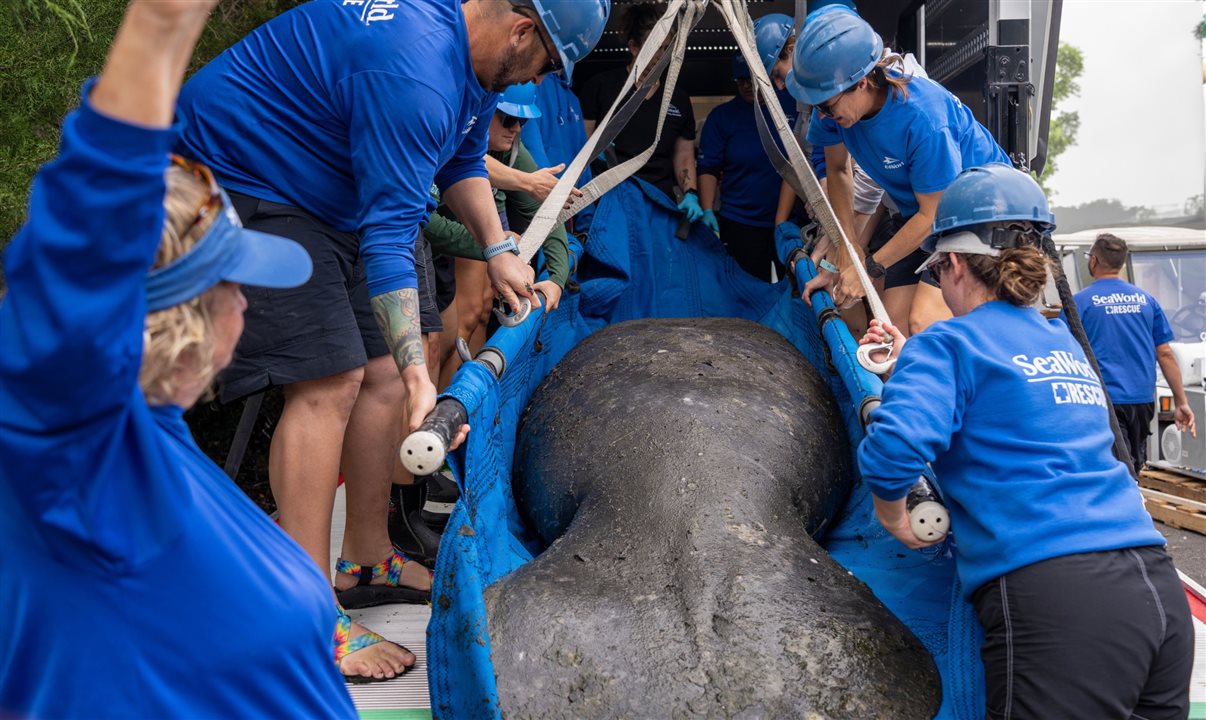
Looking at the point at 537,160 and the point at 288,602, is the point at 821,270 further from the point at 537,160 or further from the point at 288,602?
the point at 288,602

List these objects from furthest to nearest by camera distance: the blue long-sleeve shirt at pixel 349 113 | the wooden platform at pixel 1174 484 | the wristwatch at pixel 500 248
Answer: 1. the wooden platform at pixel 1174 484
2. the wristwatch at pixel 500 248
3. the blue long-sleeve shirt at pixel 349 113

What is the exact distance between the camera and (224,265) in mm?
962

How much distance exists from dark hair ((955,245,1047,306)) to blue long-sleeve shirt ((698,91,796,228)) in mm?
2694

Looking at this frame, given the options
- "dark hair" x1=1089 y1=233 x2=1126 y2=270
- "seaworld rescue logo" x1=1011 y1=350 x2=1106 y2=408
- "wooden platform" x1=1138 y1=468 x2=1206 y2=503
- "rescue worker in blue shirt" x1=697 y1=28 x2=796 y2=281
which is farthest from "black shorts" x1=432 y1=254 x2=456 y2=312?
"wooden platform" x1=1138 y1=468 x2=1206 y2=503

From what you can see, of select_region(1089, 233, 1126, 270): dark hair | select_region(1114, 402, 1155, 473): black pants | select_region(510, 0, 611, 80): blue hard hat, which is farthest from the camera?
select_region(1089, 233, 1126, 270): dark hair

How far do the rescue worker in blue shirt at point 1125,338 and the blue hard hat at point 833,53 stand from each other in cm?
427

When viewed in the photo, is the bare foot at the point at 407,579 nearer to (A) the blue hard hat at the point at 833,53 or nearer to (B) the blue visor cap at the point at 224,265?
(A) the blue hard hat at the point at 833,53

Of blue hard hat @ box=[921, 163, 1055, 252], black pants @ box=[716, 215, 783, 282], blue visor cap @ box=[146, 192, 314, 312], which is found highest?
blue visor cap @ box=[146, 192, 314, 312]

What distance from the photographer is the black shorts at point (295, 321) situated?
2.38m

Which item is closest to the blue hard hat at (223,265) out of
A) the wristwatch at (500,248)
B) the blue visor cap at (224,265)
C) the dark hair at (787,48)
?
the blue visor cap at (224,265)

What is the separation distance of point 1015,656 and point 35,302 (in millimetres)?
1776

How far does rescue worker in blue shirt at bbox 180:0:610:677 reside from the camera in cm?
223

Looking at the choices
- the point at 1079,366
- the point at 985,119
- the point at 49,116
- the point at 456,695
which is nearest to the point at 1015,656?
the point at 1079,366

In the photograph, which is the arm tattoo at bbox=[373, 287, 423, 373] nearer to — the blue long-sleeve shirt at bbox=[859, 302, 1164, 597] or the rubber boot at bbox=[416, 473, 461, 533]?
the blue long-sleeve shirt at bbox=[859, 302, 1164, 597]
